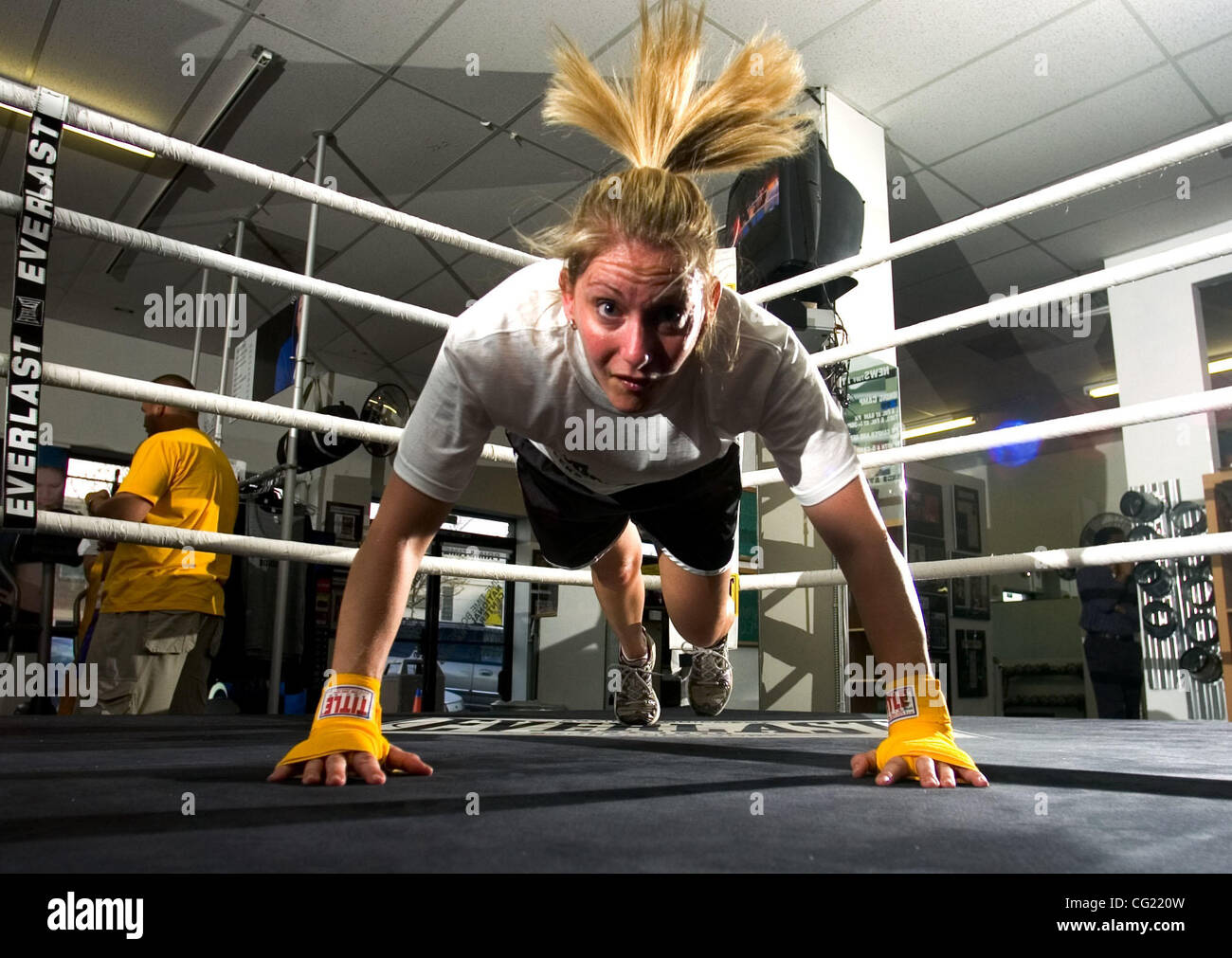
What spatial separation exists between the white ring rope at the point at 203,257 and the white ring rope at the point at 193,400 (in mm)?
223

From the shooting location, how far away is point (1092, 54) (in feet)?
10.2

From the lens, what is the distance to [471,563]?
1.84m

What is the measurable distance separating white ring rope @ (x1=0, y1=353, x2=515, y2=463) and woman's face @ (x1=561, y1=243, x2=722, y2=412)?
33.1 inches

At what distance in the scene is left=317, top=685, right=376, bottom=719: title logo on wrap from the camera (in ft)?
2.88

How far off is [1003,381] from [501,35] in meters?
5.02

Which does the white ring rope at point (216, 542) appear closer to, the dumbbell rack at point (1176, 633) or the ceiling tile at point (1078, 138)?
the ceiling tile at point (1078, 138)

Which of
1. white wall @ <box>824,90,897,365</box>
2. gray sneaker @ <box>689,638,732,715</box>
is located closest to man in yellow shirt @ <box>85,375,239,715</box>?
gray sneaker @ <box>689,638,732,715</box>

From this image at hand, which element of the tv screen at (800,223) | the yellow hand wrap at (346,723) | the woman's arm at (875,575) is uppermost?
the tv screen at (800,223)

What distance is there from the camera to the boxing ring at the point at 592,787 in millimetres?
510

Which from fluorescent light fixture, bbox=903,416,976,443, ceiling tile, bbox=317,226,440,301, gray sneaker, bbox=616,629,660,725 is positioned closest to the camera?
gray sneaker, bbox=616,629,660,725

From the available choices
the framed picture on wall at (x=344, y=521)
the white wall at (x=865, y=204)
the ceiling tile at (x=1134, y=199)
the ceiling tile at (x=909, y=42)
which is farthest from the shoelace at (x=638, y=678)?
the framed picture on wall at (x=344, y=521)

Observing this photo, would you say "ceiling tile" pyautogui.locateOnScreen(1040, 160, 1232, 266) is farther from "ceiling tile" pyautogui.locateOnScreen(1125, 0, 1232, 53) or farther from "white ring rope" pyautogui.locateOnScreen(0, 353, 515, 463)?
"white ring rope" pyautogui.locateOnScreen(0, 353, 515, 463)

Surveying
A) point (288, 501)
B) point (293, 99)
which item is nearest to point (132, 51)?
point (293, 99)

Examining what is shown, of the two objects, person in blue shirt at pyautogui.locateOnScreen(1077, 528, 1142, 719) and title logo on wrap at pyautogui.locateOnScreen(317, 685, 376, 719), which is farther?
person in blue shirt at pyautogui.locateOnScreen(1077, 528, 1142, 719)
